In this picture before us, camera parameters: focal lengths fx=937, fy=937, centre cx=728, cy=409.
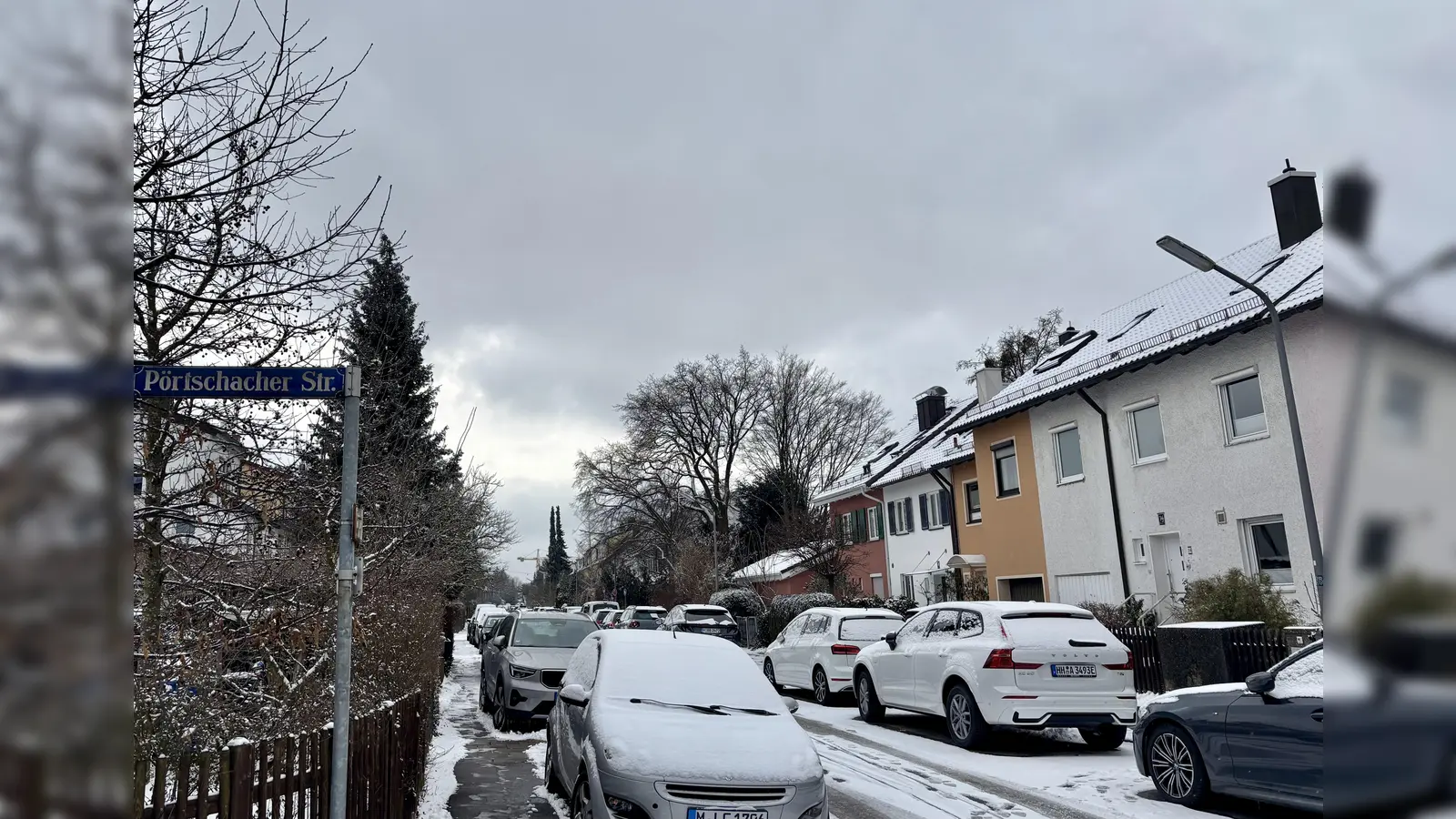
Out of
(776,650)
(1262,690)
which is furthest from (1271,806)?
(776,650)

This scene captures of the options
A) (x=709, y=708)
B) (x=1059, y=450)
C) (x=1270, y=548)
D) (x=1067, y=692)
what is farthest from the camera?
(x=1059, y=450)

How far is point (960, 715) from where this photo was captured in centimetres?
1116

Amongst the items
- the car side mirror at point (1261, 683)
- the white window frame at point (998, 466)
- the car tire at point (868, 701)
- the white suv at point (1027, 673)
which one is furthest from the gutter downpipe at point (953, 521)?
the car side mirror at point (1261, 683)

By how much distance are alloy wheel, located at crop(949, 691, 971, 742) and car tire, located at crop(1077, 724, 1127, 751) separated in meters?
1.47

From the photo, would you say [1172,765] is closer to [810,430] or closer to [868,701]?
[868,701]

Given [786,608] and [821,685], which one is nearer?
[821,685]

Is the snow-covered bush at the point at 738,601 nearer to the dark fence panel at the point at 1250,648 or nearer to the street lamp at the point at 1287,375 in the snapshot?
the street lamp at the point at 1287,375

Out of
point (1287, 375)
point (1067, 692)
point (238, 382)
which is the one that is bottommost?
point (1067, 692)

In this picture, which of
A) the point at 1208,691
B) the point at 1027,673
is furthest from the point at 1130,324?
the point at 1208,691

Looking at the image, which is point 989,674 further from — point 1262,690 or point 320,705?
point 320,705
